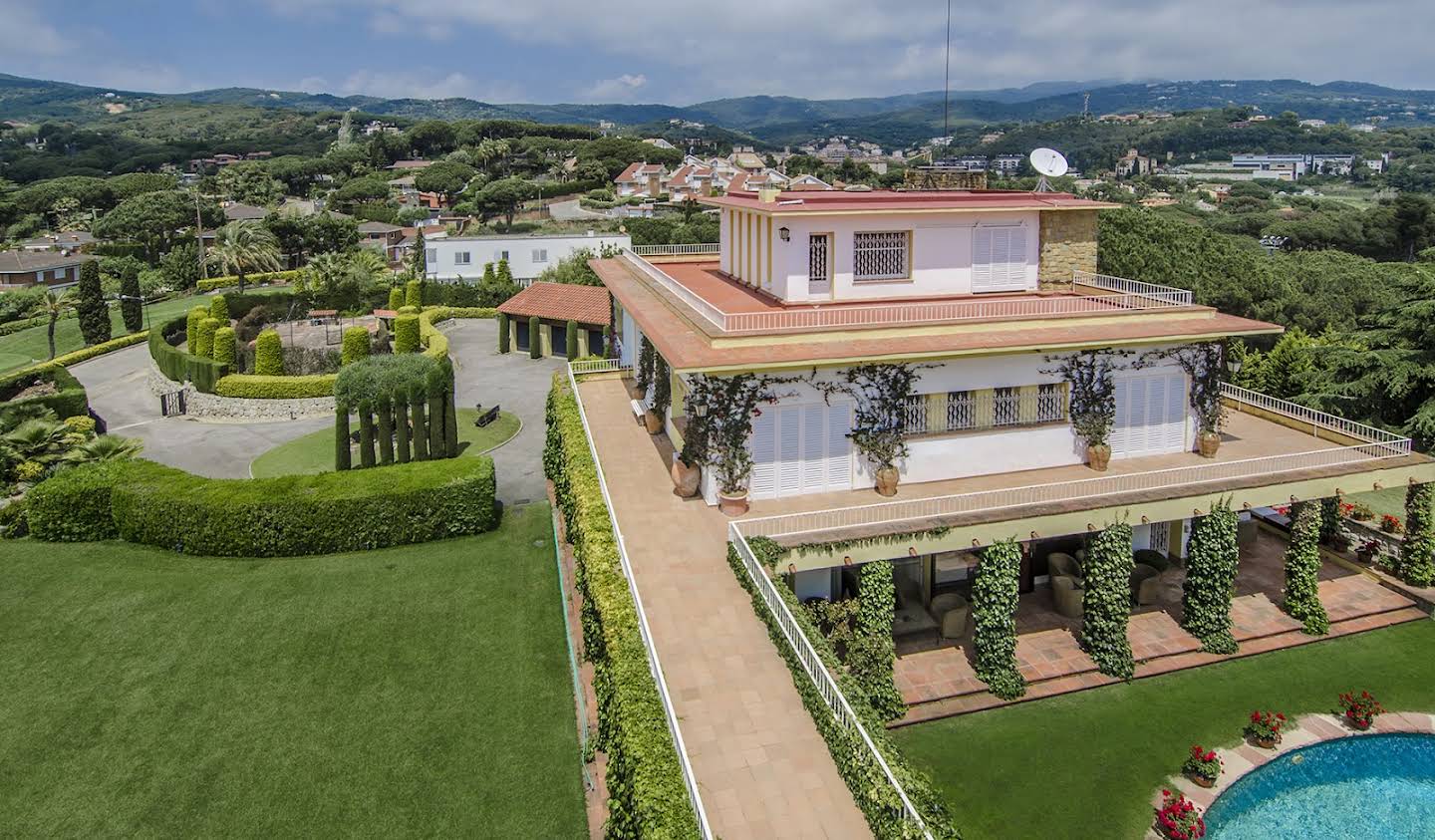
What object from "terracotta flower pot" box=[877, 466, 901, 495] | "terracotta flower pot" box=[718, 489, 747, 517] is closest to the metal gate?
"terracotta flower pot" box=[718, 489, 747, 517]

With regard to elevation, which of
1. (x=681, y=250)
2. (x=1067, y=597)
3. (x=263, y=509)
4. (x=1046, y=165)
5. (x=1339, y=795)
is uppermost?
(x=1046, y=165)

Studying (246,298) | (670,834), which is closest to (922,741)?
(670,834)

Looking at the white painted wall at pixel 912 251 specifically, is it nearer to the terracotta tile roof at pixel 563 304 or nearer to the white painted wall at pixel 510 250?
the terracotta tile roof at pixel 563 304

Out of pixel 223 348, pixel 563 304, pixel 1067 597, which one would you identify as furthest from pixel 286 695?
pixel 563 304

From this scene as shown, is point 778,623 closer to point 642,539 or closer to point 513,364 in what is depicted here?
point 642,539

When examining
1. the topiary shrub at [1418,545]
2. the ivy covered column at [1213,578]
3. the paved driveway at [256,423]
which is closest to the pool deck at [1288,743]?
the ivy covered column at [1213,578]

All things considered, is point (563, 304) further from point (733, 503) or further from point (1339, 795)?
point (1339, 795)
